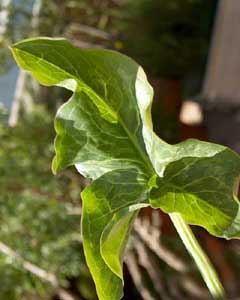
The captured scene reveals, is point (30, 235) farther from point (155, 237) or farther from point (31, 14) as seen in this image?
point (31, 14)

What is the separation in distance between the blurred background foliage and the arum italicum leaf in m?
0.74

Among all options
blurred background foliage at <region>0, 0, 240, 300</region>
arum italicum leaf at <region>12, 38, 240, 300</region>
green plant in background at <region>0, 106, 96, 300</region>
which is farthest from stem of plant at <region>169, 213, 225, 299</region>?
green plant in background at <region>0, 106, 96, 300</region>

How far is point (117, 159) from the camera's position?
14.0 inches

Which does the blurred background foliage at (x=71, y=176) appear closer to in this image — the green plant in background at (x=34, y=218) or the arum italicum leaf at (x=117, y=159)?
the green plant in background at (x=34, y=218)

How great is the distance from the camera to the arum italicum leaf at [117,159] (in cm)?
32

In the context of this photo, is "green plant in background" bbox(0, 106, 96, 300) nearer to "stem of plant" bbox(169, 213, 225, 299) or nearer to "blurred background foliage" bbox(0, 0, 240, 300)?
"blurred background foliage" bbox(0, 0, 240, 300)

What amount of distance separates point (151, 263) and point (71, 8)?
972 millimetres

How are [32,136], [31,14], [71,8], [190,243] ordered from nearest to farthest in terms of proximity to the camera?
[190,243] → [32,136] → [31,14] → [71,8]

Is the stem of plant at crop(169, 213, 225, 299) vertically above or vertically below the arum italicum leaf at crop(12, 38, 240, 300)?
below

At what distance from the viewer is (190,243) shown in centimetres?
31

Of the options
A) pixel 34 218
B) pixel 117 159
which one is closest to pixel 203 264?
pixel 117 159

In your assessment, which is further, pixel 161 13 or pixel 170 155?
pixel 161 13

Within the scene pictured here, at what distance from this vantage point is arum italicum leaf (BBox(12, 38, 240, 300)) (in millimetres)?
321

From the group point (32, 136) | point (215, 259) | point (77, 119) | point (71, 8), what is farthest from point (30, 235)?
point (77, 119)
